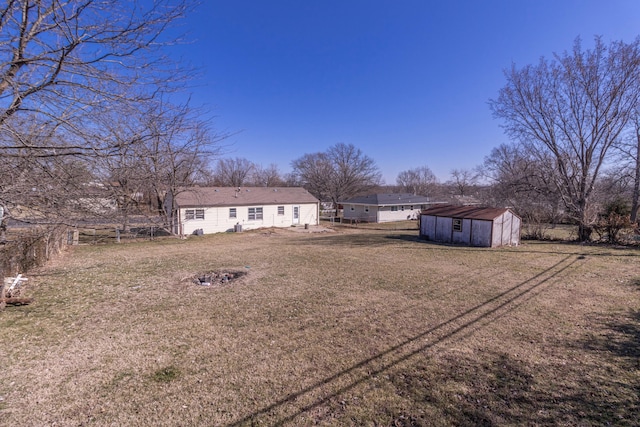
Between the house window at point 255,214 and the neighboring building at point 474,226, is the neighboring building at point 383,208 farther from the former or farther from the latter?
the neighboring building at point 474,226

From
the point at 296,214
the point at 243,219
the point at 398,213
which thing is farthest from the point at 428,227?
the point at 398,213

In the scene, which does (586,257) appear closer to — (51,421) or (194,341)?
(194,341)

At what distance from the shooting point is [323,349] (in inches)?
195

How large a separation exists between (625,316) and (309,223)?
75.7ft

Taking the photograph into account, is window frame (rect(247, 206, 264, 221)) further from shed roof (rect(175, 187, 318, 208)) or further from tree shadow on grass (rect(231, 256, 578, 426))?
tree shadow on grass (rect(231, 256, 578, 426))

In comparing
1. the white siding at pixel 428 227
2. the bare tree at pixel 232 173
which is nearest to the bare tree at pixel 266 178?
the bare tree at pixel 232 173

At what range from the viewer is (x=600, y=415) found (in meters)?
3.45

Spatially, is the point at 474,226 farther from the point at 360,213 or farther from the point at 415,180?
the point at 415,180

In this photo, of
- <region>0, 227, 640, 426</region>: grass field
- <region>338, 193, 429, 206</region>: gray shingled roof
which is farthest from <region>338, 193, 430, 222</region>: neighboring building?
<region>0, 227, 640, 426</region>: grass field

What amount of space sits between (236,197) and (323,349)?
20497 mm

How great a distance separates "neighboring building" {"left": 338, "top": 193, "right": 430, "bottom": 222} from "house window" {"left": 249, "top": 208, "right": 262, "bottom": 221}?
38.8 ft

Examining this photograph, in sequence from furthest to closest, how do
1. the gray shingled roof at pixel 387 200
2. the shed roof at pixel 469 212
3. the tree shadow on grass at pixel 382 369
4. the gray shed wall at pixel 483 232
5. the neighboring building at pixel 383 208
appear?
the gray shingled roof at pixel 387 200 < the neighboring building at pixel 383 208 < the shed roof at pixel 469 212 < the gray shed wall at pixel 483 232 < the tree shadow on grass at pixel 382 369

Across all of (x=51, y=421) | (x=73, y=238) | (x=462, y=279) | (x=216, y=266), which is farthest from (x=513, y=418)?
(x=73, y=238)

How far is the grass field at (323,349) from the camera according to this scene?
3.52 meters
